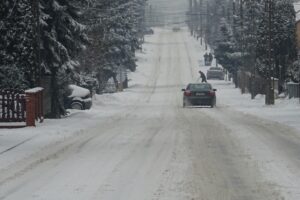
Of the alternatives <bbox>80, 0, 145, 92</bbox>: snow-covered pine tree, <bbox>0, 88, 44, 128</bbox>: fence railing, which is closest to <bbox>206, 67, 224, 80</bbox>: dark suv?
<bbox>80, 0, 145, 92</bbox>: snow-covered pine tree

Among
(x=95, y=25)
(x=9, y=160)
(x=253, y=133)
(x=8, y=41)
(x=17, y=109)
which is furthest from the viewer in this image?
(x=95, y=25)

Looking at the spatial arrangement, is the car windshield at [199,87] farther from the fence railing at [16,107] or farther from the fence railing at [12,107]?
the fence railing at [12,107]

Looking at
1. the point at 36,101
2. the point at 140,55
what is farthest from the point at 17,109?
the point at 140,55

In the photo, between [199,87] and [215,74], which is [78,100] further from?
[215,74]

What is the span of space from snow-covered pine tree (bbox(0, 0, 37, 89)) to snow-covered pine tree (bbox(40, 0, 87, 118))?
0.56m

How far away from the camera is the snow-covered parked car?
121 ft

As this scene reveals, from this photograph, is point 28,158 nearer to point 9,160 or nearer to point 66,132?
point 9,160

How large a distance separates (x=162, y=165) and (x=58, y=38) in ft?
56.6

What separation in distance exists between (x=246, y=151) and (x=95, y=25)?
3508 cm

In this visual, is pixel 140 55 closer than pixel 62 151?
No

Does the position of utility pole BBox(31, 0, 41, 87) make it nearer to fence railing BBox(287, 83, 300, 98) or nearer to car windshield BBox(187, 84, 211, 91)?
car windshield BBox(187, 84, 211, 91)

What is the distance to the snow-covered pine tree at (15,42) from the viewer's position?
28.4m

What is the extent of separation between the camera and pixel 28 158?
14.5 m

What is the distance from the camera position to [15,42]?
28.7m
